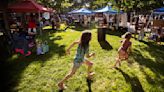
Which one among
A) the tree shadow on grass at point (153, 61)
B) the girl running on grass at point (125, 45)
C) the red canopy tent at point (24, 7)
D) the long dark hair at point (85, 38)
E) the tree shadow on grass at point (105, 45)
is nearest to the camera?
the long dark hair at point (85, 38)

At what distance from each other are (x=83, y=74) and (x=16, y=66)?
10.1 ft

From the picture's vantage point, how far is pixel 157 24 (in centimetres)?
1797

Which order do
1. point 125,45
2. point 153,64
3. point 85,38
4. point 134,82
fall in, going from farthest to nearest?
point 153,64
point 125,45
point 134,82
point 85,38

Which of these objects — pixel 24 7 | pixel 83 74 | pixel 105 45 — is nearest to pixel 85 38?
pixel 83 74

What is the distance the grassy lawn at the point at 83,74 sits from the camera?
739cm

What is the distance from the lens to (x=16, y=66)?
31.8 feet

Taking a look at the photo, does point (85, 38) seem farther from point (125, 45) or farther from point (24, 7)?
point (24, 7)

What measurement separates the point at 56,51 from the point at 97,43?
2.91 meters

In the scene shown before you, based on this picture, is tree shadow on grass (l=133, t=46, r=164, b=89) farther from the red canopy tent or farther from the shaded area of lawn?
the red canopy tent

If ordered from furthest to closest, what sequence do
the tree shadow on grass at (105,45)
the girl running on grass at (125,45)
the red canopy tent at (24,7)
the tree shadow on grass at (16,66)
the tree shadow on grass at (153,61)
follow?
1. the red canopy tent at (24,7)
2. the tree shadow on grass at (105,45)
3. the tree shadow on grass at (153,61)
4. the girl running on grass at (125,45)
5. the tree shadow on grass at (16,66)

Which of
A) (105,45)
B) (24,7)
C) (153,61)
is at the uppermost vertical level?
(24,7)

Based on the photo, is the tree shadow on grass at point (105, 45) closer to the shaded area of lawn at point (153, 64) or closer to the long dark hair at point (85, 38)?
the shaded area of lawn at point (153, 64)

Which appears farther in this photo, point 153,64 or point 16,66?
point 153,64

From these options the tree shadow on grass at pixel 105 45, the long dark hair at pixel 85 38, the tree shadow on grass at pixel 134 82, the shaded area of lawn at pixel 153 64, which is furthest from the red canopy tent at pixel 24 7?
the long dark hair at pixel 85 38
